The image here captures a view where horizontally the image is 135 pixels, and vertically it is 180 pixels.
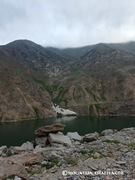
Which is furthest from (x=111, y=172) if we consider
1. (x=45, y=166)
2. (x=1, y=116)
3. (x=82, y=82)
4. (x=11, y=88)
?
(x=82, y=82)

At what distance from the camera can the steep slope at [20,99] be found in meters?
121

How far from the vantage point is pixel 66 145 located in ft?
66.8

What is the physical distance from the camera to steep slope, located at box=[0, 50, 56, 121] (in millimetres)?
120963

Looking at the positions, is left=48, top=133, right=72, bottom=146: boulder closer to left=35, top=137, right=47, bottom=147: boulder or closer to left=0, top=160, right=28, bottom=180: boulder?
left=35, top=137, right=47, bottom=147: boulder

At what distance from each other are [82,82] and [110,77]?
1102 inches

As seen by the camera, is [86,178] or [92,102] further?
[92,102]

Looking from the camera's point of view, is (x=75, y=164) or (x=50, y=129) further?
(x=50, y=129)

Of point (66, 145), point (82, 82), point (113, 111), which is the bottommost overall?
point (113, 111)

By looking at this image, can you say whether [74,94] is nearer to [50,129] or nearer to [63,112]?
[63,112]

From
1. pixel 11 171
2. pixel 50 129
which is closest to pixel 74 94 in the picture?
pixel 50 129

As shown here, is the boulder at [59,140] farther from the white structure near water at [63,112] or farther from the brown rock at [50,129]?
the white structure near water at [63,112]

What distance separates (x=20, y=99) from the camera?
13350cm

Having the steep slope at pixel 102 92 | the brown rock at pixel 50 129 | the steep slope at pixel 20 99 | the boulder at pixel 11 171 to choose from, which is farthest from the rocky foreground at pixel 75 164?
the steep slope at pixel 102 92

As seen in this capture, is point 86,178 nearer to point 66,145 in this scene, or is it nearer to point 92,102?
point 66,145
